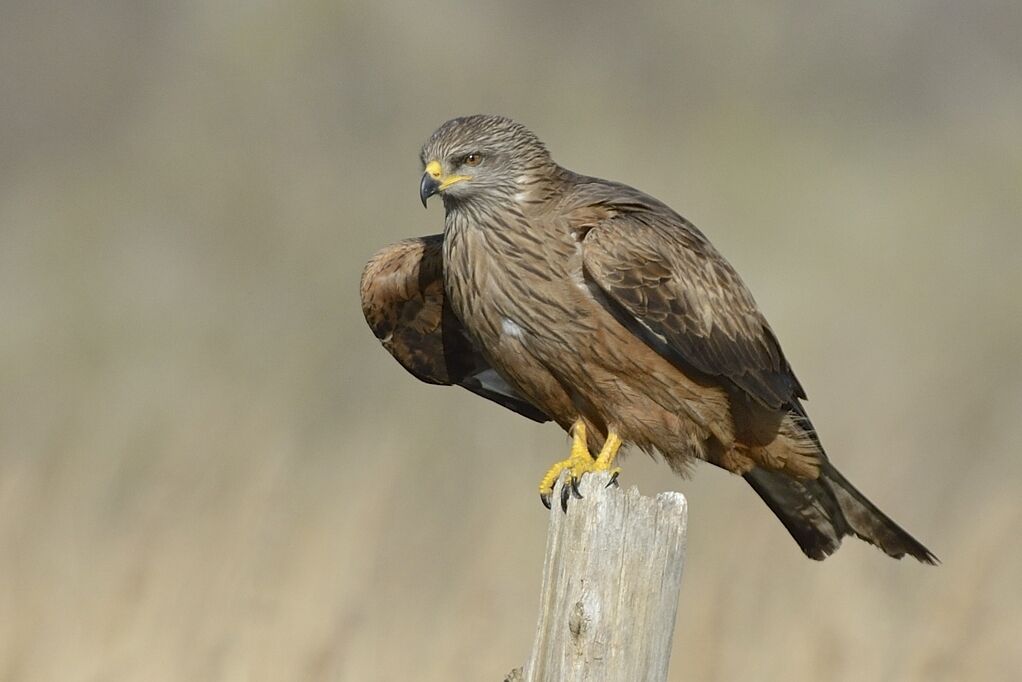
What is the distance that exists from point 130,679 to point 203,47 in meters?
11.4

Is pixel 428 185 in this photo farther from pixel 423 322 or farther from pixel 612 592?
pixel 612 592

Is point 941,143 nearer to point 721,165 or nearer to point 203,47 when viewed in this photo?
point 721,165

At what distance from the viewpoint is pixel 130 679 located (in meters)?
5.25

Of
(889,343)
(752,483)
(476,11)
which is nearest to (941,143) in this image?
(476,11)

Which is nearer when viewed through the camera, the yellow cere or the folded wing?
the yellow cere

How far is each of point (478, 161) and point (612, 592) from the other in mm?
2163

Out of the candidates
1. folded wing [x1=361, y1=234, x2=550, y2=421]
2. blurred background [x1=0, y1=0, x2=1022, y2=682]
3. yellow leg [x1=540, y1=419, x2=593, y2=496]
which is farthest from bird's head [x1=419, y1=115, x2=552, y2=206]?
blurred background [x1=0, y1=0, x2=1022, y2=682]

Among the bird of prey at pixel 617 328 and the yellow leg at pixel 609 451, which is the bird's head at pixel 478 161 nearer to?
the bird of prey at pixel 617 328

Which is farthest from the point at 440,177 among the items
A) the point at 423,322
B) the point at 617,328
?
the point at 617,328

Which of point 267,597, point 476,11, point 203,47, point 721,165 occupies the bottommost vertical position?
point 267,597

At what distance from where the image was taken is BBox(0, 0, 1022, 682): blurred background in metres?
5.52

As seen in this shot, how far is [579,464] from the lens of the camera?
5.14m

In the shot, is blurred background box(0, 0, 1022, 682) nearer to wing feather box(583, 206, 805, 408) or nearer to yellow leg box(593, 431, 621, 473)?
yellow leg box(593, 431, 621, 473)

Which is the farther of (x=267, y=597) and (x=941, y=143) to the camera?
(x=941, y=143)
